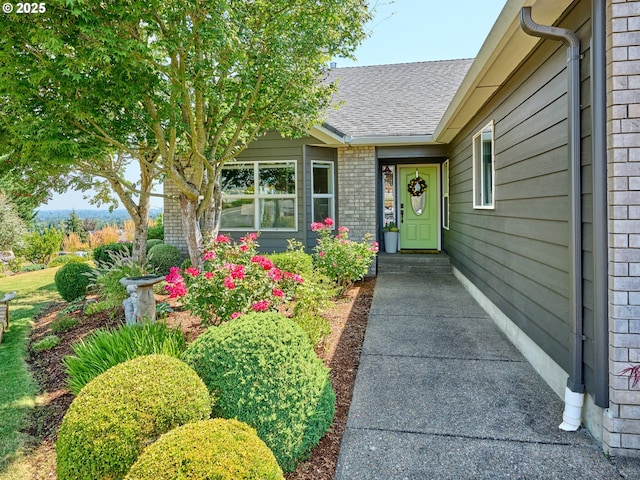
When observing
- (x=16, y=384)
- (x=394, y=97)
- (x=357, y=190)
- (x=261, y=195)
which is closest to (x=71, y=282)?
(x=16, y=384)

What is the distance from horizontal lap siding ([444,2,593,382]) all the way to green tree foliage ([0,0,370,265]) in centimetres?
256

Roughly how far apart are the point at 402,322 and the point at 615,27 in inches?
149

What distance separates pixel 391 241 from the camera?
995cm

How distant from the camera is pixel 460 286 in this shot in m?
7.50

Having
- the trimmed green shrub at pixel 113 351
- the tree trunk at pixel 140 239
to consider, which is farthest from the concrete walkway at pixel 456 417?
the tree trunk at pixel 140 239

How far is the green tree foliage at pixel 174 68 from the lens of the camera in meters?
3.88

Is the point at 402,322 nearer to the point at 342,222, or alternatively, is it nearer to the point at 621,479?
the point at 621,479

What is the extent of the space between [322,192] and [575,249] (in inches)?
253

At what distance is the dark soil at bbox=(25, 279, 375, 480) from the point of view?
260 centimetres

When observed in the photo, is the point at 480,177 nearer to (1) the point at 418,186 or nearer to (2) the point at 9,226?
(1) the point at 418,186

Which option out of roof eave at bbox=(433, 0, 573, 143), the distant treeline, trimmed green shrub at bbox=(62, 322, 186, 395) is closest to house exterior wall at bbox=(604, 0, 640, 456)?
roof eave at bbox=(433, 0, 573, 143)

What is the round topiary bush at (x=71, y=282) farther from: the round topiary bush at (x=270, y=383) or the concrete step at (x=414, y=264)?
the concrete step at (x=414, y=264)

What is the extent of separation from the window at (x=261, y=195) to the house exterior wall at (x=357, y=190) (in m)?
1.09

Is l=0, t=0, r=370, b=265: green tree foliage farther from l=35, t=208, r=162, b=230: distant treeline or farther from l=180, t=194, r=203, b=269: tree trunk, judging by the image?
l=35, t=208, r=162, b=230: distant treeline
